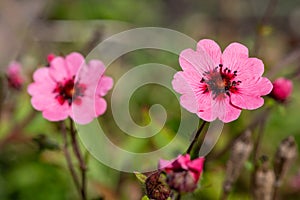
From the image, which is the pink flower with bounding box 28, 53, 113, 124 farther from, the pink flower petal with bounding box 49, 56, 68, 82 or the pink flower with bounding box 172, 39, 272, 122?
the pink flower with bounding box 172, 39, 272, 122

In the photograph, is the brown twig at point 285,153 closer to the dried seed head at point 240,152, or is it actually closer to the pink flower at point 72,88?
the dried seed head at point 240,152

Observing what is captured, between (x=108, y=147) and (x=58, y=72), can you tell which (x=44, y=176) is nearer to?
(x=108, y=147)

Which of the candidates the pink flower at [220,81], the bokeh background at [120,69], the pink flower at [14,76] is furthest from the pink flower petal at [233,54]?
the pink flower at [14,76]

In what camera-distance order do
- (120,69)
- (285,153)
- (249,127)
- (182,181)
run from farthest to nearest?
(120,69) < (249,127) < (285,153) < (182,181)

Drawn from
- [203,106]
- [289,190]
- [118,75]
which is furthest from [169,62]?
[203,106]

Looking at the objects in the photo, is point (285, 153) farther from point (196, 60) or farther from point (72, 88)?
point (72, 88)

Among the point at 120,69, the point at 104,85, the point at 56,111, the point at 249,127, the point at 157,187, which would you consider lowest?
the point at 157,187

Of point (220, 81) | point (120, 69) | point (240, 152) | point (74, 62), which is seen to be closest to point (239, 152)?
point (240, 152)
